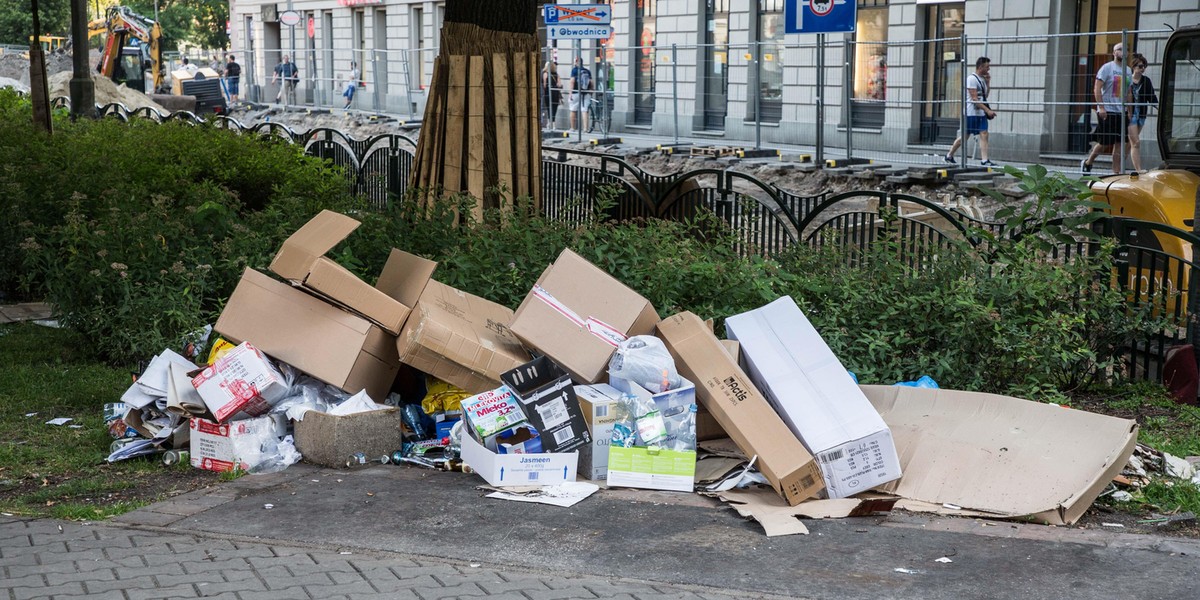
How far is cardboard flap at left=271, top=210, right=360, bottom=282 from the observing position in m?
6.27

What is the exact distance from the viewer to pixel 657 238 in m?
7.73

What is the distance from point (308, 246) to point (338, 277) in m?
0.32

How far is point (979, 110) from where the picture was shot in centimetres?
1834

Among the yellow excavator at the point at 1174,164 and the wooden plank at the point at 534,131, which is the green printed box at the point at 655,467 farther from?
the yellow excavator at the point at 1174,164

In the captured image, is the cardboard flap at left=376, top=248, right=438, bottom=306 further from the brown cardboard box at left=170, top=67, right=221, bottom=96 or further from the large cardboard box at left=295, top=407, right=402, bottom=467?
the brown cardboard box at left=170, top=67, right=221, bottom=96

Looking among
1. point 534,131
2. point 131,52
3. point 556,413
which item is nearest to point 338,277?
point 556,413

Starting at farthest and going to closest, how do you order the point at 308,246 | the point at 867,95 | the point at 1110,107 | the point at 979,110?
1. the point at 867,95
2. the point at 979,110
3. the point at 1110,107
4. the point at 308,246

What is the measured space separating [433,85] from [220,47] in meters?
73.7

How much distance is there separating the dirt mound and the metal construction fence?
11.2 m

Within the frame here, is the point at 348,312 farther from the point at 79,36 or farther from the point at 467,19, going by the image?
the point at 79,36

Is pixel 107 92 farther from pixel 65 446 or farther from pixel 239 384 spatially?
pixel 239 384

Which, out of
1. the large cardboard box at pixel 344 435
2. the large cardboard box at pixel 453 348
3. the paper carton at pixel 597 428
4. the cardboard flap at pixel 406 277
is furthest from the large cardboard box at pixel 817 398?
the large cardboard box at pixel 344 435

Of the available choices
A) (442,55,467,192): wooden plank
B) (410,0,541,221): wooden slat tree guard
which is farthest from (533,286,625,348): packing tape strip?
(442,55,467,192): wooden plank

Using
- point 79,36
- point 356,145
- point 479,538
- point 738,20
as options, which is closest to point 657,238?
point 479,538
